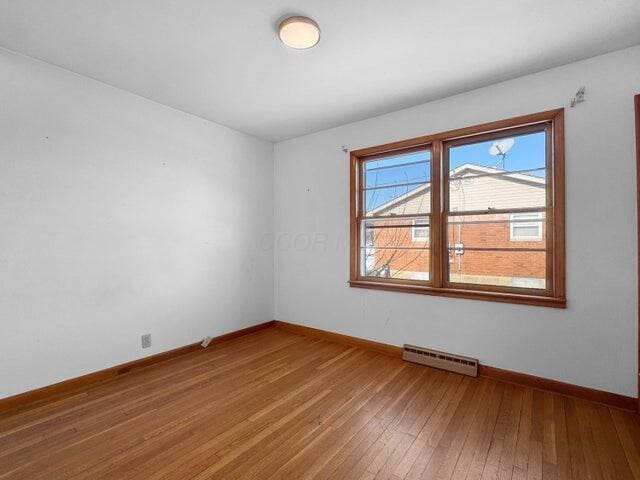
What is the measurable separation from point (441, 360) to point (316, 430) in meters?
1.54

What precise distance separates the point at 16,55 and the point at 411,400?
4.11 m

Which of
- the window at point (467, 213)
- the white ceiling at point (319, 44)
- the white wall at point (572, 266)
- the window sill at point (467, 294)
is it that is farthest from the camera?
the window at point (467, 213)

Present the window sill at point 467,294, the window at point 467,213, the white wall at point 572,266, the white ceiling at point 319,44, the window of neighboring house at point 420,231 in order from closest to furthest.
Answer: the white ceiling at point 319,44, the white wall at point 572,266, the window sill at point 467,294, the window at point 467,213, the window of neighboring house at point 420,231

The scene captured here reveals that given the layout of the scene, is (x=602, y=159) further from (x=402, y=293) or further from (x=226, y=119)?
(x=226, y=119)

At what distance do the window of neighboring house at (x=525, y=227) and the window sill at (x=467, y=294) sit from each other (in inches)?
20.4

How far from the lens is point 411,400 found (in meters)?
2.39

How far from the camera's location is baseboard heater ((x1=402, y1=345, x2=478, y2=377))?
2801mm

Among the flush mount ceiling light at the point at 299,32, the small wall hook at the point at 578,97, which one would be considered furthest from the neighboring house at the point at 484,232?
the flush mount ceiling light at the point at 299,32

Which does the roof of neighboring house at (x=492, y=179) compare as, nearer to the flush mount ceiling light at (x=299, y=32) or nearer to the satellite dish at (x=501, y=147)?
the satellite dish at (x=501, y=147)

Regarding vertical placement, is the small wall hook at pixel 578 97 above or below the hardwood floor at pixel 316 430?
above

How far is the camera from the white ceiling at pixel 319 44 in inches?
74.0

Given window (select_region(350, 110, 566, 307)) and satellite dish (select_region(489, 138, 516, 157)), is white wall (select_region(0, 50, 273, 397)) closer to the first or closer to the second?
window (select_region(350, 110, 566, 307))

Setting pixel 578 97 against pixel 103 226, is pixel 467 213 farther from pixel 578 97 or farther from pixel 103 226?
pixel 103 226

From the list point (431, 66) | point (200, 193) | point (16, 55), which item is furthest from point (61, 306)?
point (431, 66)
